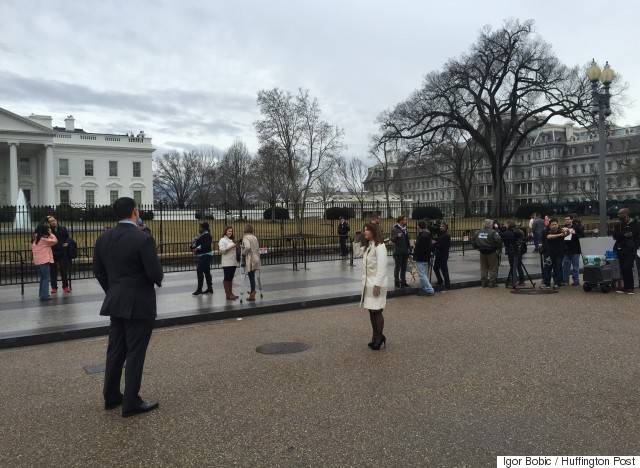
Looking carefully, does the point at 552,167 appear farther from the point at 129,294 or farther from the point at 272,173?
the point at 129,294

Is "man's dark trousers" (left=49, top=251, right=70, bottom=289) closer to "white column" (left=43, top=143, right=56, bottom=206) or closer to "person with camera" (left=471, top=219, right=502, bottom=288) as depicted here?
"person with camera" (left=471, top=219, right=502, bottom=288)

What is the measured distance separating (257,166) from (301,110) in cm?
1210

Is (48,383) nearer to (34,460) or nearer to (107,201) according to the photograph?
(34,460)

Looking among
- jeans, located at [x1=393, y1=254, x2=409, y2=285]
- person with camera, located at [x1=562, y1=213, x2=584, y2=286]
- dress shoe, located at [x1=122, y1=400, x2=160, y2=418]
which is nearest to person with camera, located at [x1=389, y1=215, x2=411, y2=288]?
jeans, located at [x1=393, y1=254, x2=409, y2=285]

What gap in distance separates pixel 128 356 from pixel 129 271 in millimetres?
802

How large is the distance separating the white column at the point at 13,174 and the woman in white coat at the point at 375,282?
67.3 m

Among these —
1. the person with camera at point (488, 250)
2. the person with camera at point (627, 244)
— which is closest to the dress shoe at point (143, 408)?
the person with camera at point (488, 250)

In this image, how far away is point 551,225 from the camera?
1259 cm

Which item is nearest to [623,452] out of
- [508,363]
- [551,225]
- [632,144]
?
[508,363]

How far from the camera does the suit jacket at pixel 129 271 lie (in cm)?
484

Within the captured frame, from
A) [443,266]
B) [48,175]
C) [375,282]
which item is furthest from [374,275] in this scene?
[48,175]

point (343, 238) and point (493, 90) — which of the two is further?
point (493, 90)

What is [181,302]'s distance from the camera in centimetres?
1107

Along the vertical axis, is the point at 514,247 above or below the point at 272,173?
below
